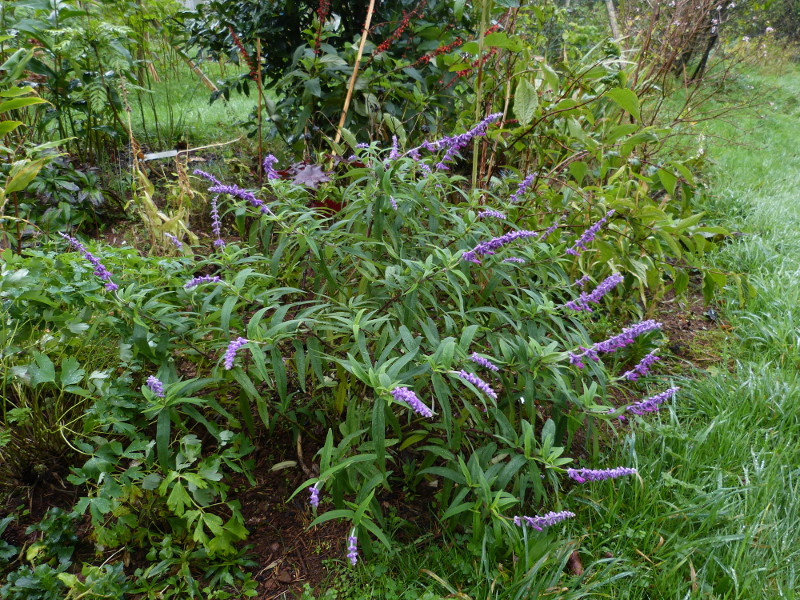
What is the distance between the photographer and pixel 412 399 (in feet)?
4.02

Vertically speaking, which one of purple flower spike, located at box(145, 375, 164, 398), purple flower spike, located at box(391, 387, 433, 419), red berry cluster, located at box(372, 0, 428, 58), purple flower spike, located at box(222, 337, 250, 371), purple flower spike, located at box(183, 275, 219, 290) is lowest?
purple flower spike, located at box(145, 375, 164, 398)

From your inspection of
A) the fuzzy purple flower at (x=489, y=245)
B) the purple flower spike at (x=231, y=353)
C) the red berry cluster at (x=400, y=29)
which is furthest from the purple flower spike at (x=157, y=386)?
the red berry cluster at (x=400, y=29)

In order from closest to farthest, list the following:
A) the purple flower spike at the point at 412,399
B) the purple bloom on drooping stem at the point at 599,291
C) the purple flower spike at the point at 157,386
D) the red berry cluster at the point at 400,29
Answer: the purple flower spike at the point at 412,399
the purple flower spike at the point at 157,386
the purple bloom on drooping stem at the point at 599,291
the red berry cluster at the point at 400,29

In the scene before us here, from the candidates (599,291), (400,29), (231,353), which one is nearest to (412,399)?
(231,353)

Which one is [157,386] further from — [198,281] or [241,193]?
[241,193]

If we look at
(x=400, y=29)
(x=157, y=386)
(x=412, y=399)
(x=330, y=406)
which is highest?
(x=400, y=29)

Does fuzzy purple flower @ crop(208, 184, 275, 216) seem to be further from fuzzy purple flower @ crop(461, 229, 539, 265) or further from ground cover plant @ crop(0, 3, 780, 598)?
fuzzy purple flower @ crop(461, 229, 539, 265)

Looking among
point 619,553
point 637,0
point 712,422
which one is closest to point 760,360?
point 712,422

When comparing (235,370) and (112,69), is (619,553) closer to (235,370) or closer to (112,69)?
(235,370)

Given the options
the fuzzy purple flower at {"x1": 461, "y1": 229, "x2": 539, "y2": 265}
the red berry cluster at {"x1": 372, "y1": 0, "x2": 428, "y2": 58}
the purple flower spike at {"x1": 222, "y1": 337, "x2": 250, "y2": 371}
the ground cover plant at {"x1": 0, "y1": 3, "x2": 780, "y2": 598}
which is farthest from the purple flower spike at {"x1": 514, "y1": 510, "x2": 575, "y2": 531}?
the red berry cluster at {"x1": 372, "y1": 0, "x2": 428, "y2": 58}

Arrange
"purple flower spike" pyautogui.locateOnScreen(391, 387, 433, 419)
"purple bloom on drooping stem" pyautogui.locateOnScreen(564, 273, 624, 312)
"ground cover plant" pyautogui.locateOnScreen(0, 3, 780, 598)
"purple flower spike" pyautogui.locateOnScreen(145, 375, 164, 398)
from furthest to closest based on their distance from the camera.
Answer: "purple bloom on drooping stem" pyautogui.locateOnScreen(564, 273, 624, 312)
"ground cover plant" pyautogui.locateOnScreen(0, 3, 780, 598)
"purple flower spike" pyautogui.locateOnScreen(145, 375, 164, 398)
"purple flower spike" pyautogui.locateOnScreen(391, 387, 433, 419)

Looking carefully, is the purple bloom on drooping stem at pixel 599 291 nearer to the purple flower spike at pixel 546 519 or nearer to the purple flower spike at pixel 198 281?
the purple flower spike at pixel 546 519

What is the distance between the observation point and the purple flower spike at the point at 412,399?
1.22 metres

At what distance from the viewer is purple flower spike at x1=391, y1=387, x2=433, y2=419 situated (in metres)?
1.22
